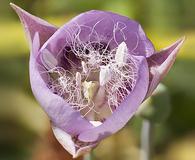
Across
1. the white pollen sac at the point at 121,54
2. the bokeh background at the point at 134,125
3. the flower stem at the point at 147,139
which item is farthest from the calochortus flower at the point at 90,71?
the bokeh background at the point at 134,125

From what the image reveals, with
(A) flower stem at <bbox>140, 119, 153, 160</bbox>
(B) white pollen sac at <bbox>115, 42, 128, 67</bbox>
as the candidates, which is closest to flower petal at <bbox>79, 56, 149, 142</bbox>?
(B) white pollen sac at <bbox>115, 42, 128, 67</bbox>

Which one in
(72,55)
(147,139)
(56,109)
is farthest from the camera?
(147,139)

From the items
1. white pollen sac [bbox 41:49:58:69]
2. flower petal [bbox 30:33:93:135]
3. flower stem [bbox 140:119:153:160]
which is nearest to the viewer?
flower petal [bbox 30:33:93:135]

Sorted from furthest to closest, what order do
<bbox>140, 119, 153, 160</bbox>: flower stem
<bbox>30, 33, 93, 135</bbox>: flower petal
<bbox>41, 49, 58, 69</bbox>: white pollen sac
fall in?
<bbox>140, 119, 153, 160</bbox>: flower stem < <bbox>41, 49, 58, 69</bbox>: white pollen sac < <bbox>30, 33, 93, 135</bbox>: flower petal

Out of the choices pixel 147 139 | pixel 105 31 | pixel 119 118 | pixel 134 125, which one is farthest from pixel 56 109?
pixel 134 125

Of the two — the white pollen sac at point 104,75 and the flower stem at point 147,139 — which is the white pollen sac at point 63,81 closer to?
the white pollen sac at point 104,75

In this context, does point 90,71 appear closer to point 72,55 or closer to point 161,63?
point 72,55

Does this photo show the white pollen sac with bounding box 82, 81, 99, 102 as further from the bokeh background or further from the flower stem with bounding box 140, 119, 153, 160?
the bokeh background
